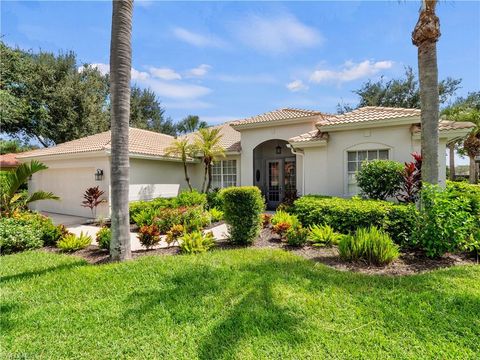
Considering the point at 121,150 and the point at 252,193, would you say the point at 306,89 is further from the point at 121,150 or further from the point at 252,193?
the point at 121,150

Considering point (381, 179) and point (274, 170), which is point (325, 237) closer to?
point (381, 179)

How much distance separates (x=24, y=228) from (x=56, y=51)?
92.7ft

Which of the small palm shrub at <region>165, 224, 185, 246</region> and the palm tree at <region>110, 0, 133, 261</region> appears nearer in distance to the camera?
the palm tree at <region>110, 0, 133, 261</region>

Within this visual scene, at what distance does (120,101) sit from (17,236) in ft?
18.8

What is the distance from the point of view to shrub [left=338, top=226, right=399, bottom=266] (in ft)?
19.4

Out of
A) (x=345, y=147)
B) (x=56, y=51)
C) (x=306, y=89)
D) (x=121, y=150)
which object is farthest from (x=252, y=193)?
(x=56, y=51)

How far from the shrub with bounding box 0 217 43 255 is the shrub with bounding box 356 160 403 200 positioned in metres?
12.1

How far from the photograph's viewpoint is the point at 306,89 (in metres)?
23.8

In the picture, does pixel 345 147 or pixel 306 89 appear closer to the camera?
pixel 345 147

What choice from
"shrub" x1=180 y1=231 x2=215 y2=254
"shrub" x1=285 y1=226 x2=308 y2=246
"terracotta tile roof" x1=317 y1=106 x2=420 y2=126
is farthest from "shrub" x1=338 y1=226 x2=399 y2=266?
"terracotta tile roof" x1=317 y1=106 x2=420 y2=126

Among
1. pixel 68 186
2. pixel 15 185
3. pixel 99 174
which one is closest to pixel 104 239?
pixel 15 185

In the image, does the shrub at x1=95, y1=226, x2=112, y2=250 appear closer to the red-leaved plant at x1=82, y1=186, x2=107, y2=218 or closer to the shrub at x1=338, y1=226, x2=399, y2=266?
the red-leaved plant at x1=82, y1=186, x2=107, y2=218

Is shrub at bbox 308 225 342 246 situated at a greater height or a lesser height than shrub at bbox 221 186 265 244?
lesser

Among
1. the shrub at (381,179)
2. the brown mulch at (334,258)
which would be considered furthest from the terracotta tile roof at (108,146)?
the shrub at (381,179)
